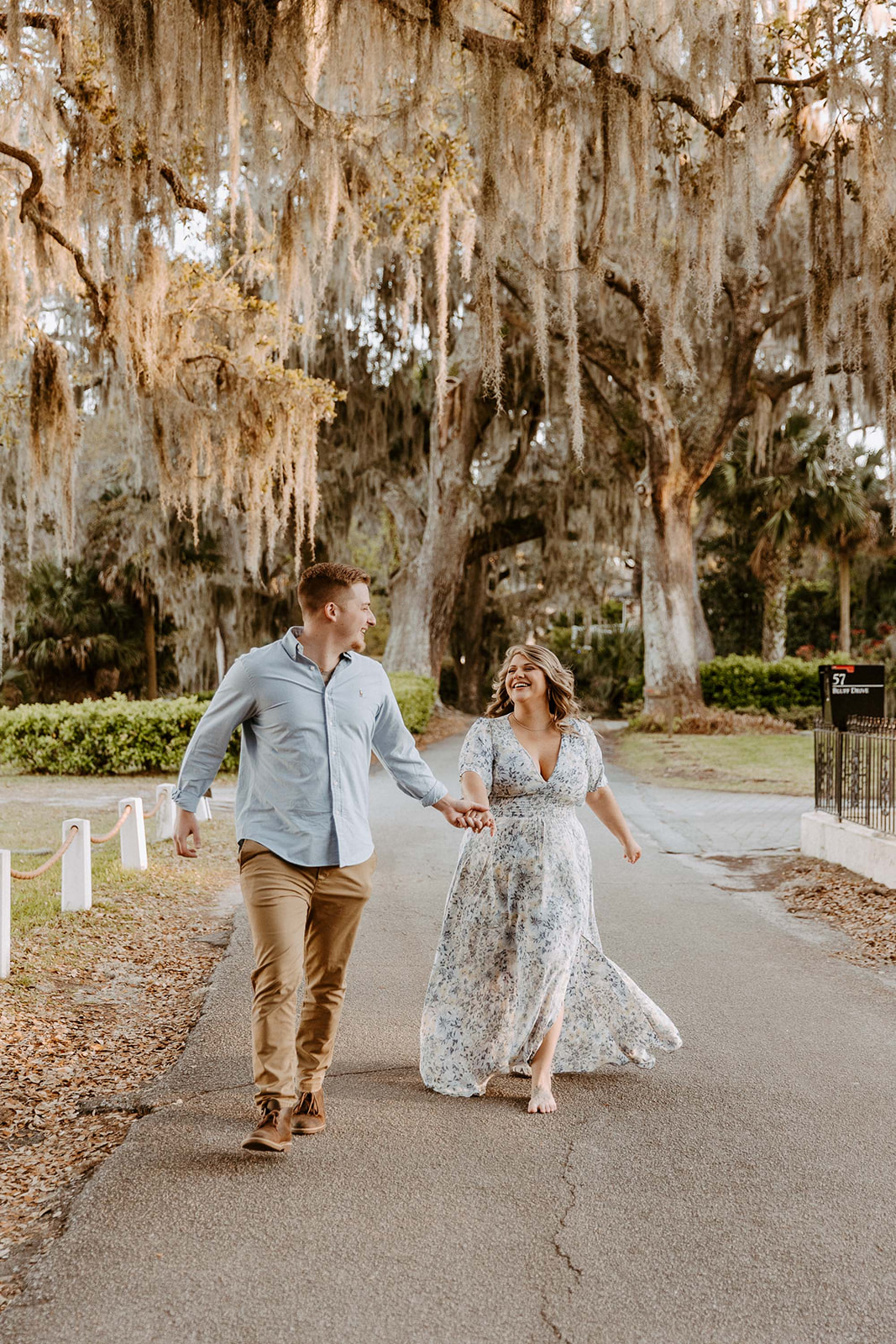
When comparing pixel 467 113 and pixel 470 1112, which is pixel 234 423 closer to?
pixel 467 113

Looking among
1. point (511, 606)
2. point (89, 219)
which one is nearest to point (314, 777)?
point (89, 219)

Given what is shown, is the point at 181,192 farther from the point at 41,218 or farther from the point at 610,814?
the point at 610,814

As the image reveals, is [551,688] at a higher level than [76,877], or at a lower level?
higher

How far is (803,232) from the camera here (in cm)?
2009

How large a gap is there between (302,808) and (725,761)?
14.7 metres

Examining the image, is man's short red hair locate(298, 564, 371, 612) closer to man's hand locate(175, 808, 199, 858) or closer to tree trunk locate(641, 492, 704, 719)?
man's hand locate(175, 808, 199, 858)

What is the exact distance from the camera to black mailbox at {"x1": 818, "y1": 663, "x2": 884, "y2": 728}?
31.7 feet

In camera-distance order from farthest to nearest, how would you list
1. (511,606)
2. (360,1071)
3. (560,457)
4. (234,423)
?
(511,606)
(560,457)
(234,423)
(360,1071)

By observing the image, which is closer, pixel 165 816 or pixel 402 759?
pixel 402 759

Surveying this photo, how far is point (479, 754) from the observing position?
4.31 metres

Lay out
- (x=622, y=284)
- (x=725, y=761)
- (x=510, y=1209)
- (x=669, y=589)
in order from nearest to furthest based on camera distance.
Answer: (x=510, y=1209)
(x=725, y=761)
(x=622, y=284)
(x=669, y=589)

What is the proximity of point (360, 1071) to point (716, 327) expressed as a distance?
19.6 m

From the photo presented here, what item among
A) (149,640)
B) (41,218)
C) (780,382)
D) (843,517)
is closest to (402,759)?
(41,218)

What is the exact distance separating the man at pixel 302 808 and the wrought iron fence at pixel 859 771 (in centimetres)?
523
